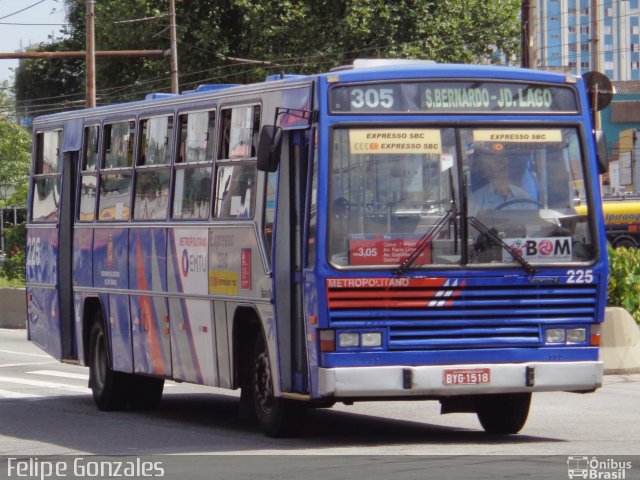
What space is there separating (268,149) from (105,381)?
16.8 feet

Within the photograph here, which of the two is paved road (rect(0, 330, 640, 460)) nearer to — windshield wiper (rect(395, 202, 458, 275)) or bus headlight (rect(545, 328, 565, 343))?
bus headlight (rect(545, 328, 565, 343))

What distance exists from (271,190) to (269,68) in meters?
37.9

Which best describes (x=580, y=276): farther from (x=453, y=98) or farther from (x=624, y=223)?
(x=624, y=223)

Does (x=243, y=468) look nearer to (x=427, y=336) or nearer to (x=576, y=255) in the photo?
(x=427, y=336)

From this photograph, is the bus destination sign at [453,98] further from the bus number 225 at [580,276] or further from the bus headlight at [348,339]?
the bus headlight at [348,339]

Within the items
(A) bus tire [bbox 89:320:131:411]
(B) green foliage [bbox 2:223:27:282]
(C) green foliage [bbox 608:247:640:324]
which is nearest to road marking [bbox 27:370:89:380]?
(A) bus tire [bbox 89:320:131:411]

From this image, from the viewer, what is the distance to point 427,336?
11.3 metres

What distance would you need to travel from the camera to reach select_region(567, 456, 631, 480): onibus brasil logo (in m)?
9.21

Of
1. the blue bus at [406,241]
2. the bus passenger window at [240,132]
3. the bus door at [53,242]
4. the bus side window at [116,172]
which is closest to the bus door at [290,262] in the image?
the blue bus at [406,241]

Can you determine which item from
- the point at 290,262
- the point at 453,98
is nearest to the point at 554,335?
the point at 453,98

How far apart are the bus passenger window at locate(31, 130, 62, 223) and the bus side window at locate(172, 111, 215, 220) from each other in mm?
3437

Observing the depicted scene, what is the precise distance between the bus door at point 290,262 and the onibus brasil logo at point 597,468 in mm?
2464

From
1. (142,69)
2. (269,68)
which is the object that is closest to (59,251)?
(269,68)

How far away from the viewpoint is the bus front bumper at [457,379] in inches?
438
